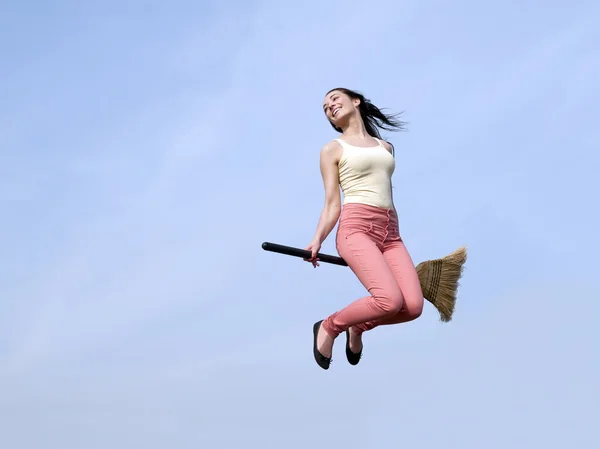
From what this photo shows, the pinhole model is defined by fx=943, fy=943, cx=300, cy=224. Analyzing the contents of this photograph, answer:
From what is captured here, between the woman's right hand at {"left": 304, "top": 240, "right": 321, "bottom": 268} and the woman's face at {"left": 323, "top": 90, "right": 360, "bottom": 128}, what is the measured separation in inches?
50.2

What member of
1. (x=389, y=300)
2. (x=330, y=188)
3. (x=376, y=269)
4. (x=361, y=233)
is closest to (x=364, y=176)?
(x=330, y=188)

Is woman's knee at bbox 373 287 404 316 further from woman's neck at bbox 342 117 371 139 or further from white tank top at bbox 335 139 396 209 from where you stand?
woman's neck at bbox 342 117 371 139

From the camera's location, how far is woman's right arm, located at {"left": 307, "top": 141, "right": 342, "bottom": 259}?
27.1 feet

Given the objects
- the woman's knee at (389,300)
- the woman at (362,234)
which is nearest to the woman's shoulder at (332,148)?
the woman at (362,234)

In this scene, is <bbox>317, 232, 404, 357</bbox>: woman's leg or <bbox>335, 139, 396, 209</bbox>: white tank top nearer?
<bbox>317, 232, 404, 357</bbox>: woman's leg

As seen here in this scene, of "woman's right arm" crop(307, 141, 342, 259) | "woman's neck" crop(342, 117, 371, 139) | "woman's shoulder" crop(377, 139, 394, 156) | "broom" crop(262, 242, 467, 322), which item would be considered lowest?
"broom" crop(262, 242, 467, 322)

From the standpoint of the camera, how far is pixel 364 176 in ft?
27.3

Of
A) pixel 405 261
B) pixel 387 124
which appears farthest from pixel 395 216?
pixel 387 124

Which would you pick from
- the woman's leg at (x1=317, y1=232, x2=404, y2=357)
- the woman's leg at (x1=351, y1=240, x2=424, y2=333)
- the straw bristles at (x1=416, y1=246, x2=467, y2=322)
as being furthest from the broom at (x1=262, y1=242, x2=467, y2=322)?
the woman's leg at (x1=317, y1=232, x2=404, y2=357)

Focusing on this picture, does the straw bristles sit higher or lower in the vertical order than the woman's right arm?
lower

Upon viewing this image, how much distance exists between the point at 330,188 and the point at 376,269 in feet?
2.89

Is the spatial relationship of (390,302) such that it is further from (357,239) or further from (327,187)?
(327,187)

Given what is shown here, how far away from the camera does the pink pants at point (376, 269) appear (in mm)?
7918

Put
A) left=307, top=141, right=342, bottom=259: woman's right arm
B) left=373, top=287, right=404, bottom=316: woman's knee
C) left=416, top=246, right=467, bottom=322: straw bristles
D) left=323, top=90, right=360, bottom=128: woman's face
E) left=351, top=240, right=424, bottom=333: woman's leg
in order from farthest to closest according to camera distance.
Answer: left=416, top=246, right=467, bottom=322: straw bristles < left=323, top=90, right=360, bottom=128: woman's face < left=307, top=141, right=342, bottom=259: woman's right arm < left=351, top=240, right=424, bottom=333: woman's leg < left=373, top=287, right=404, bottom=316: woman's knee
